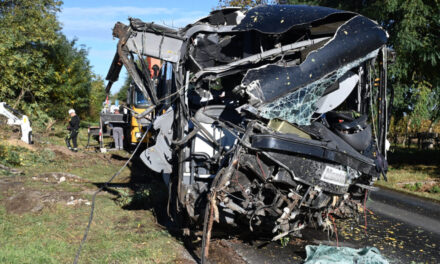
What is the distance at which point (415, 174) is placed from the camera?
1287 centimetres

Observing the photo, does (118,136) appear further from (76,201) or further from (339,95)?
(339,95)

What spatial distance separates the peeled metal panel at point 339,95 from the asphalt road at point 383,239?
168 cm

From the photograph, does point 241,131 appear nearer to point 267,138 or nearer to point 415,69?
point 267,138

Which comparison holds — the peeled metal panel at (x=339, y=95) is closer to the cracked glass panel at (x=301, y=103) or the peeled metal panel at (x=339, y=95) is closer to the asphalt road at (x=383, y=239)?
the cracked glass panel at (x=301, y=103)

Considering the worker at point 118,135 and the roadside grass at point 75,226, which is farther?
the worker at point 118,135

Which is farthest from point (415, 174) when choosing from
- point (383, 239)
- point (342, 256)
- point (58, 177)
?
point (58, 177)

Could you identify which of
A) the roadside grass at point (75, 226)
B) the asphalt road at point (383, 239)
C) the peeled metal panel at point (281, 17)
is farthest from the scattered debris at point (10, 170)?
the peeled metal panel at point (281, 17)

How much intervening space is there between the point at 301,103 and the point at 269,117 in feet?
1.78

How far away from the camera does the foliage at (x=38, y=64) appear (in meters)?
17.6

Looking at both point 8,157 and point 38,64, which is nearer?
point 8,157

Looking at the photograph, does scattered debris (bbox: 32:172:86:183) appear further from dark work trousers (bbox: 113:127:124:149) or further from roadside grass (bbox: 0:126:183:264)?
dark work trousers (bbox: 113:127:124:149)

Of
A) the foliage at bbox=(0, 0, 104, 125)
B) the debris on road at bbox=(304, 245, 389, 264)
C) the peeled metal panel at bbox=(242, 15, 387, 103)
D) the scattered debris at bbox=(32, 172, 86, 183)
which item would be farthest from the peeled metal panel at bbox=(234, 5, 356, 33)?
the foliage at bbox=(0, 0, 104, 125)

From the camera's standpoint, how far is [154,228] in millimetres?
6051

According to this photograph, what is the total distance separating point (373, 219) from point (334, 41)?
417 centimetres
